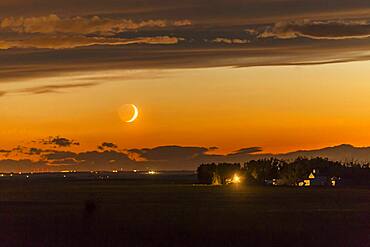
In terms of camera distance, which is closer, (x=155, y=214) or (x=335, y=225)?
(x=335, y=225)

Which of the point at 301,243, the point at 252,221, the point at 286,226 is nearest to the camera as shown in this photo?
the point at 301,243

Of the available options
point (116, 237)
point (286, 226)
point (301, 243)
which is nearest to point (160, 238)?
point (116, 237)

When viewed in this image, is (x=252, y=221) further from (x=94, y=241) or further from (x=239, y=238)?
(x=94, y=241)

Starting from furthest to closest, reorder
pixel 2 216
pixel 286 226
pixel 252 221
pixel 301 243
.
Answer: pixel 2 216 → pixel 252 221 → pixel 286 226 → pixel 301 243

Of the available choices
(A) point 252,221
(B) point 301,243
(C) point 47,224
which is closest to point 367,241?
(B) point 301,243

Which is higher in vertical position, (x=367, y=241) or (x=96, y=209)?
(x=96, y=209)

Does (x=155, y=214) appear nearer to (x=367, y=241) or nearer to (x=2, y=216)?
(x=2, y=216)

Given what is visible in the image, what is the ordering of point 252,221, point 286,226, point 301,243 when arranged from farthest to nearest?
point 252,221
point 286,226
point 301,243

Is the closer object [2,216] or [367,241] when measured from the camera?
[367,241]

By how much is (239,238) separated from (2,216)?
108ft

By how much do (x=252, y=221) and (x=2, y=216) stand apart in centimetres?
2252

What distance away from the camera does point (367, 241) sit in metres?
57.8

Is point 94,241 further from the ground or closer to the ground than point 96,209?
closer to the ground

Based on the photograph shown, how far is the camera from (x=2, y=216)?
8706 cm
